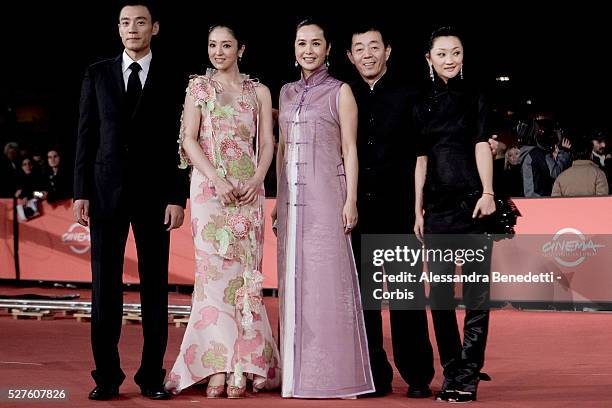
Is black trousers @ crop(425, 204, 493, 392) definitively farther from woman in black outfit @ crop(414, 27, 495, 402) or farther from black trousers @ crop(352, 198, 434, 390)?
black trousers @ crop(352, 198, 434, 390)

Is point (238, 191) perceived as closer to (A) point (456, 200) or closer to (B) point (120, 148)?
(B) point (120, 148)

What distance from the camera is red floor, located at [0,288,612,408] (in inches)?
193

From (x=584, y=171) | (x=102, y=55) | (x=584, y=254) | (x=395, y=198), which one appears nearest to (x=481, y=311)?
(x=395, y=198)

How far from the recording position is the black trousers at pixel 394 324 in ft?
16.9

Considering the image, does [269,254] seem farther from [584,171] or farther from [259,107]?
[259,107]

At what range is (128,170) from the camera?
4.91m

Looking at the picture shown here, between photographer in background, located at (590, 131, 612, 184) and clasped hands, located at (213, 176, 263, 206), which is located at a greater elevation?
photographer in background, located at (590, 131, 612, 184)

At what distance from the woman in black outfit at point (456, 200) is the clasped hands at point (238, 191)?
0.87m

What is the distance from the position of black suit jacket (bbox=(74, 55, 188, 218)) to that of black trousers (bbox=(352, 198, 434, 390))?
958 millimetres

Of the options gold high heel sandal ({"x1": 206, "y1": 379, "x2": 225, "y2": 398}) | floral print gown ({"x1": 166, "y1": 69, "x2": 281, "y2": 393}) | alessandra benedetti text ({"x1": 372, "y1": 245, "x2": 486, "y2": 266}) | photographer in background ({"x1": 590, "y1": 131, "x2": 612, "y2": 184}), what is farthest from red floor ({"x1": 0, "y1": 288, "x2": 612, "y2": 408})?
photographer in background ({"x1": 590, "y1": 131, "x2": 612, "y2": 184})

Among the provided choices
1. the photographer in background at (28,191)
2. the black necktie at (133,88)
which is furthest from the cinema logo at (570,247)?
the photographer in background at (28,191)

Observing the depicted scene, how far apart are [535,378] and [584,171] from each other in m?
4.70

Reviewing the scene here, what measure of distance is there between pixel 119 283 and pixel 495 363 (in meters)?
2.70

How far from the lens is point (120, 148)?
4914 millimetres
